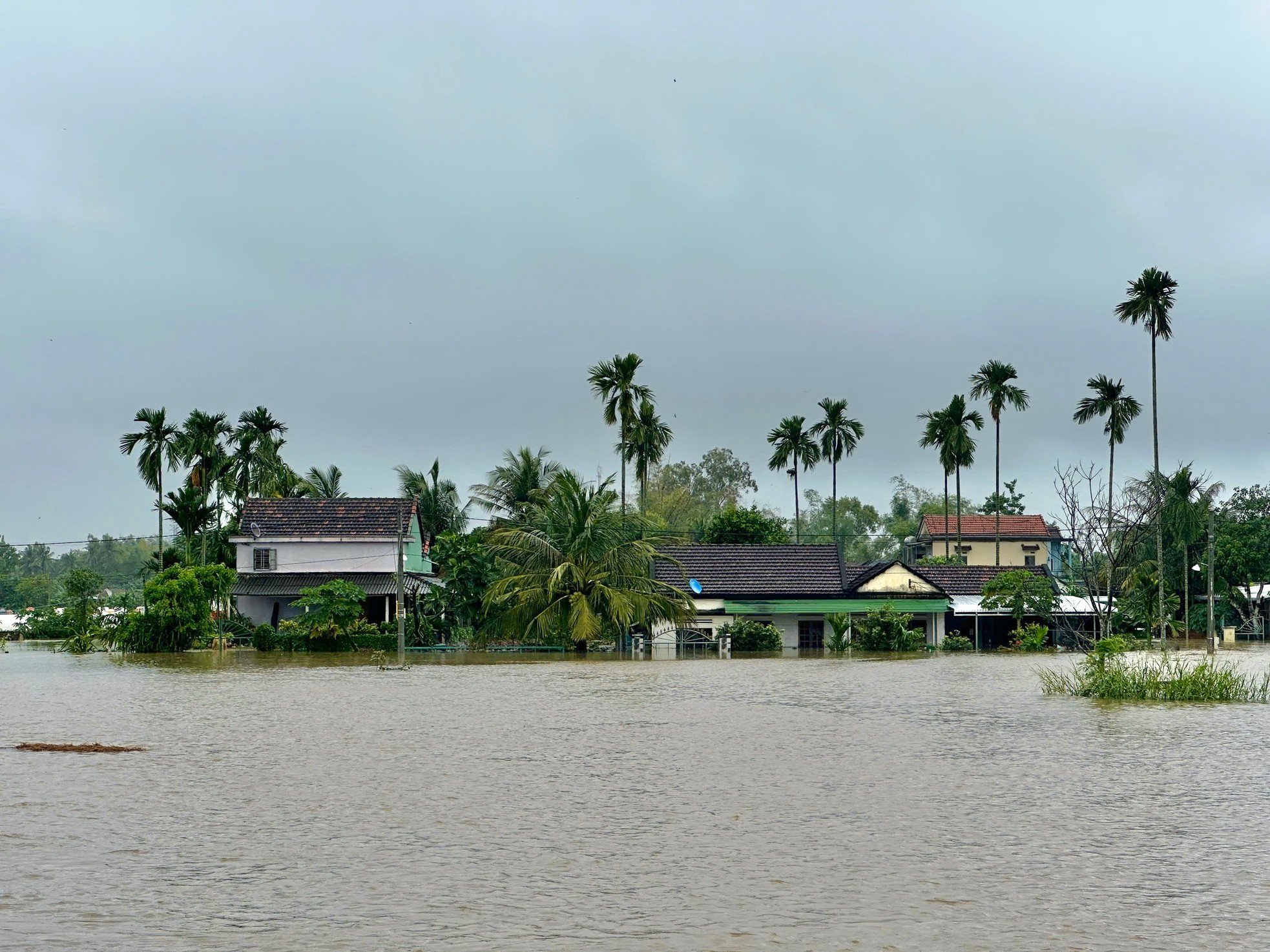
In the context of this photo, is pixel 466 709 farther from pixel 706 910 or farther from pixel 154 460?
pixel 154 460

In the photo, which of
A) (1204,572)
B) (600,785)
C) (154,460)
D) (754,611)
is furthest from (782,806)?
(1204,572)

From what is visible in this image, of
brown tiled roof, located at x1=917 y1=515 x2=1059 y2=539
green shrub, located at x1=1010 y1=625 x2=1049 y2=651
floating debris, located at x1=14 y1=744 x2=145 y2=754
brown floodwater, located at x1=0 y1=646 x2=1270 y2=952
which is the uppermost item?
brown tiled roof, located at x1=917 y1=515 x2=1059 y2=539

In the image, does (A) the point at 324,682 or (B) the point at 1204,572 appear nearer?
(A) the point at 324,682

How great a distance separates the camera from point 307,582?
5109cm

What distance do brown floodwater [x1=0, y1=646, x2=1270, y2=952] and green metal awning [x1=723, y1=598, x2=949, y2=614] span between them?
2913 centimetres

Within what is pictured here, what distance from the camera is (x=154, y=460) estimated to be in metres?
60.4

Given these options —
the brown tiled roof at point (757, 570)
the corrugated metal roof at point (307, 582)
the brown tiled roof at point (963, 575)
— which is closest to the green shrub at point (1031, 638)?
the brown tiled roof at point (963, 575)

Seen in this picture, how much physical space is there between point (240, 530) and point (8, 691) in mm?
24434

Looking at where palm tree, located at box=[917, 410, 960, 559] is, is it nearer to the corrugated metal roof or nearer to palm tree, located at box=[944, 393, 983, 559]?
palm tree, located at box=[944, 393, 983, 559]

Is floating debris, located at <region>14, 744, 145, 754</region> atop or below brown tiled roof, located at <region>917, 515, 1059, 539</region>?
below

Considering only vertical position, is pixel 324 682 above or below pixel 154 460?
below

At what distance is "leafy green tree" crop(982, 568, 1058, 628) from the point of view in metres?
51.0

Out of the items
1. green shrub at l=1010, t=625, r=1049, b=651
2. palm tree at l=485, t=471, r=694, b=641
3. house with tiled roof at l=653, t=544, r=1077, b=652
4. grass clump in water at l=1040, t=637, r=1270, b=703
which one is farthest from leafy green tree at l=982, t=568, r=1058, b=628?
grass clump in water at l=1040, t=637, r=1270, b=703

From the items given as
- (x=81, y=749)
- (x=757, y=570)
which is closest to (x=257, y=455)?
(x=757, y=570)
